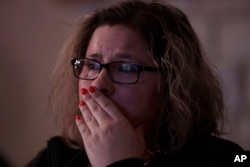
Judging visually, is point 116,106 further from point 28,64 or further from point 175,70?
point 28,64

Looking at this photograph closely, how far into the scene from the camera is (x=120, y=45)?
0.99 meters

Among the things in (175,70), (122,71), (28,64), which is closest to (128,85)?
(122,71)

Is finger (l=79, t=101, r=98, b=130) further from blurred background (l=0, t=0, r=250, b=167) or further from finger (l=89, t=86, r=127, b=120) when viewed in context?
blurred background (l=0, t=0, r=250, b=167)

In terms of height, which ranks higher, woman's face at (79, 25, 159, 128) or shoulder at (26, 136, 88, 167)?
woman's face at (79, 25, 159, 128)

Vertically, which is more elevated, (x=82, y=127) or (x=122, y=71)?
(x=122, y=71)

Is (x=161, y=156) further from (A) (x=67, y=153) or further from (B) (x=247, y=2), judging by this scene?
(B) (x=247, y=2)

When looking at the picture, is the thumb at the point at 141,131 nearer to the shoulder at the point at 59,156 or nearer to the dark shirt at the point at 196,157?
the dark shirt at the point at 196,157

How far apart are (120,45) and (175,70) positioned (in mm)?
178

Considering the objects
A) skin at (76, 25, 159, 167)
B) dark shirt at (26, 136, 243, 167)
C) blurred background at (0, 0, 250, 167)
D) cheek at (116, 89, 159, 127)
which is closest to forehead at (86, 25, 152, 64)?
skin at (76, 25, 159, 167)

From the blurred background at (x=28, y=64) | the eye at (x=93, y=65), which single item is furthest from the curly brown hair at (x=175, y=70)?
the blurred background at (x=28, y=64)

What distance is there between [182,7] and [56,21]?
2.20ft

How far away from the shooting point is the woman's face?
0.96 metres

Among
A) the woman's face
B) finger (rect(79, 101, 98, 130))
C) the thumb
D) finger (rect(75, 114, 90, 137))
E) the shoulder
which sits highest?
the woman's face

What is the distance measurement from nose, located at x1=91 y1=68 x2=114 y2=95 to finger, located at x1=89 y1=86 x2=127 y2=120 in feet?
0.05
